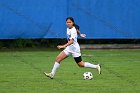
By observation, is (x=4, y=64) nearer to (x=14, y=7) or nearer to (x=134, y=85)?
(x=14, y=7)

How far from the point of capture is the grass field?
11461mm

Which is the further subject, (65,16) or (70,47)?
(65,16)

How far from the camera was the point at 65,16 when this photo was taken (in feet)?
70.2

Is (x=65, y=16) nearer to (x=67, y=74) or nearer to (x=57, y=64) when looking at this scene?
(x=67, y=74)

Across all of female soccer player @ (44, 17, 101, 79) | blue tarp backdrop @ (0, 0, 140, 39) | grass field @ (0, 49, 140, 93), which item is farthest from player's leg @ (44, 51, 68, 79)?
blue tarp backdrop @ (0, 0, 140, 39)

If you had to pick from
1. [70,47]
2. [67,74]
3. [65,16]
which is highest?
[70,47]

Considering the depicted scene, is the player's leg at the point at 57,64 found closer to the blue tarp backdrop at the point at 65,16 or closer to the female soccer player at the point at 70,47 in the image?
the female soccer player at the point at 70,47

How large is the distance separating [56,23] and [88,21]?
1386 mm

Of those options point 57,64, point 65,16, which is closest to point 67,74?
point 57,64

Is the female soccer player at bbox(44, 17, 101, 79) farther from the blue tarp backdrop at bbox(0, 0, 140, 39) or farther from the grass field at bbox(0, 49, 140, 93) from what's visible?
the blue tarp backdrop at bbox(0, 0, 140, 39)

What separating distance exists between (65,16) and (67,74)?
290 inches

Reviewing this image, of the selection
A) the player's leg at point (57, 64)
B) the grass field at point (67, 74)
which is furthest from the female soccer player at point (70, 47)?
the grass field at point (67, 74)

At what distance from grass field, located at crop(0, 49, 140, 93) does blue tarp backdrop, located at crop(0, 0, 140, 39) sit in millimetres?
870

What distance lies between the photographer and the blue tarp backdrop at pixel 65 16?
21.0 m
